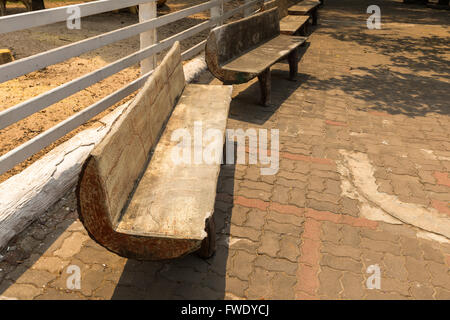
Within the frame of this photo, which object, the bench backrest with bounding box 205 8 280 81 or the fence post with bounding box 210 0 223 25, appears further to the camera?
the fence post with bounding box 210 0 223 25

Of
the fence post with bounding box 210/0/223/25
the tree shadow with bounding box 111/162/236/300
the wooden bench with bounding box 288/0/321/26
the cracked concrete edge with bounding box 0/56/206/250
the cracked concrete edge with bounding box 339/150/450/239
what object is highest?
the wooden bench with bounding box 288/0/321/26

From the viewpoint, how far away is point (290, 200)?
3.63 m

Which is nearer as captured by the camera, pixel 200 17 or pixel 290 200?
pixel 290 200

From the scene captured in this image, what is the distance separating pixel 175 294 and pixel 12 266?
3.93 feet

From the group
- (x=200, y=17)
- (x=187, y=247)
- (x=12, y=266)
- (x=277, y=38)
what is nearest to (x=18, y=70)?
(x=12, y=266)

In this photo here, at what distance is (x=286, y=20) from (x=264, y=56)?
10.8ft

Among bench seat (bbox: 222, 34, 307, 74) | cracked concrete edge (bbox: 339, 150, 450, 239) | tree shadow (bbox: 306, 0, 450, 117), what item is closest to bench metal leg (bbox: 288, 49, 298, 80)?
bench seat (bbox: 222, 34, 307, 74)

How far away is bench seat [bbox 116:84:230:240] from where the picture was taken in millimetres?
2262

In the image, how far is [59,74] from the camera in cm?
629

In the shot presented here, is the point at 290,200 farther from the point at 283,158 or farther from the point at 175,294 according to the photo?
the point at 175,294

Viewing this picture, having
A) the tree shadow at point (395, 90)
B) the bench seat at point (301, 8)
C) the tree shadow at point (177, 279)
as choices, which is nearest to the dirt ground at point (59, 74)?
the tree shadow at point (177, 279)

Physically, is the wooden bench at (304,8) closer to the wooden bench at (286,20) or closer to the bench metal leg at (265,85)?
the wooden bench at (286,20)

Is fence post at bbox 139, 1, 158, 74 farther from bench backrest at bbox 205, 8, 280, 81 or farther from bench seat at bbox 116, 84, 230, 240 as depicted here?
bench seat at bbox 116, 84, 230, 240

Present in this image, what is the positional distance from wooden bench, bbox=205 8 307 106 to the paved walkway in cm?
57
